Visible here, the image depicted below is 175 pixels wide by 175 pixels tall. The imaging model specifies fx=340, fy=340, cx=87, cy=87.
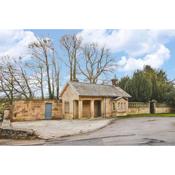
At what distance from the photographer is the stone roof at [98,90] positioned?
6599 millimetres

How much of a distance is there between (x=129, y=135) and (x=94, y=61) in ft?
5.07

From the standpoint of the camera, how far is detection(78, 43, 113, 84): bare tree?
21.2ft

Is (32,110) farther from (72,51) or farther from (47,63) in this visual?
(72,51)

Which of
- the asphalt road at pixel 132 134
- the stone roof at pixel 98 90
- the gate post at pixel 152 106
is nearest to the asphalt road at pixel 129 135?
the asphalt road at pixel 132 134

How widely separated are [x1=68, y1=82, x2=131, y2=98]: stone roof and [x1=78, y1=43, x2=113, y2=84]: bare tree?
15 cm

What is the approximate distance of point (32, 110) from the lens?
6672 millimetres

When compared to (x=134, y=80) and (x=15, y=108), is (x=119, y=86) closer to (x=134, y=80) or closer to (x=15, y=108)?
(x=134, y=80)

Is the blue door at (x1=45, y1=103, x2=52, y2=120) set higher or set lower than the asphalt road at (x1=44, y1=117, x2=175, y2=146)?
higher

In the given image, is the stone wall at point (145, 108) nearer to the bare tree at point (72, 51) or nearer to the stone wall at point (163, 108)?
the stone wall at point (163, 108)

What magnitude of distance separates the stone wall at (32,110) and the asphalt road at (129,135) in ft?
1.94

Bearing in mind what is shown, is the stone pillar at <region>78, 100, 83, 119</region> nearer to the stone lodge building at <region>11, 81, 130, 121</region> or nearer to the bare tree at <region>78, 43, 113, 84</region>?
the stone lodge building at <region>11, 81, 130, 121</region>

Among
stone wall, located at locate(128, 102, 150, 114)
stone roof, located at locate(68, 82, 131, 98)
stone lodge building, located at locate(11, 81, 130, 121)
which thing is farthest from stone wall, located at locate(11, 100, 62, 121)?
stone wall, located at locate(128, 102, 150, 114)
